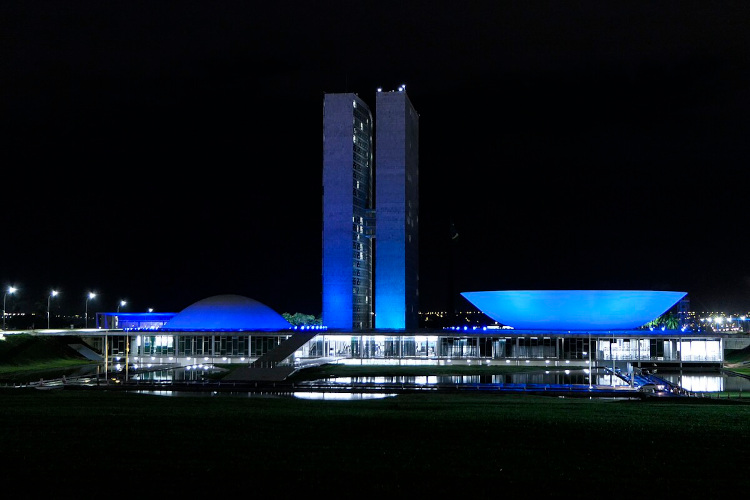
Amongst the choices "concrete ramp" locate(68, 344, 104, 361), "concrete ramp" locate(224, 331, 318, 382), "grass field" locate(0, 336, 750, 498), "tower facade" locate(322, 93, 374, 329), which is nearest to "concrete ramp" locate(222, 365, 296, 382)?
"concrete ramp" locate(224, 331, 318, 382)

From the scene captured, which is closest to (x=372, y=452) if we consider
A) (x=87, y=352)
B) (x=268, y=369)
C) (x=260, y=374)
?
(x=260, y=374)

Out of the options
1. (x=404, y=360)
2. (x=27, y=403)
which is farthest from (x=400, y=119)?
(x=27, y=403)

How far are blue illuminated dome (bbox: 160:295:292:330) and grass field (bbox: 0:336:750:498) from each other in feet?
156

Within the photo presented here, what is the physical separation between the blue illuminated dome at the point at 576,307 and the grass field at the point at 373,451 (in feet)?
117

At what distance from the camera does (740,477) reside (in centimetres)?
1340

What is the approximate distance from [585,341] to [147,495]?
51.9m

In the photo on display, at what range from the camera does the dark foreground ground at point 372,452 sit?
12680mm

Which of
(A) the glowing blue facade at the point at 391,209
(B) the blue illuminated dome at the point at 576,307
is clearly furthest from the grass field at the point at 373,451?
(A) the glowing blue facade at the point at 391,209

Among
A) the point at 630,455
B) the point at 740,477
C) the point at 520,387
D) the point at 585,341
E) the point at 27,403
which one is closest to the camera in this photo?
the point at 740,477

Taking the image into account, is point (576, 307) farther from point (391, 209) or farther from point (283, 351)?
point (391, 209)

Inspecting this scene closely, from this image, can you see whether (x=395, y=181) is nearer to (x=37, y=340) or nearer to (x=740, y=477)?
(x=37, y=340)

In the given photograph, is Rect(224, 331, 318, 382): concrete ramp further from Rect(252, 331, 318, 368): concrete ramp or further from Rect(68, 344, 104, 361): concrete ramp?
Rect(68, 344, 104, 361): concrete ramp

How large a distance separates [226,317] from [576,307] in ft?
96.5

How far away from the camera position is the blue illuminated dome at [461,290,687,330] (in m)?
59.8
